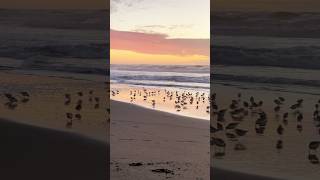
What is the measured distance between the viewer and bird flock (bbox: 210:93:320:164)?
280 cm

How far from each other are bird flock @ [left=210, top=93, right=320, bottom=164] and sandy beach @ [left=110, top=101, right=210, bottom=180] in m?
0.28

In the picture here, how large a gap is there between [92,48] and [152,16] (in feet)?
3.15

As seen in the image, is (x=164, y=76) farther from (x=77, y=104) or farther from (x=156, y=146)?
(x=77, y=104)

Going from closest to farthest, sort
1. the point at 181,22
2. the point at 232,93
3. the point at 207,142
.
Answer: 1. the point at 232,93
2. the point at 207,142
3. the point at 181,22

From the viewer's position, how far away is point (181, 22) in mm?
3764

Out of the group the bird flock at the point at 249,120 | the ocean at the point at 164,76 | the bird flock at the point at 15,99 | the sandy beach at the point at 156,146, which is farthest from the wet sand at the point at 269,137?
the bird flock at the point at 15,99

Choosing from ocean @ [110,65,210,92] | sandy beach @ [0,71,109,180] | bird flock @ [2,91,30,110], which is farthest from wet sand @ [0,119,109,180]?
ocean @ [110,65,210,92]

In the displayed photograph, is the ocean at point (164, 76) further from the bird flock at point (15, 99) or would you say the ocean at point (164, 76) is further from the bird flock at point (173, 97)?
the bird flock at point (15, 99)

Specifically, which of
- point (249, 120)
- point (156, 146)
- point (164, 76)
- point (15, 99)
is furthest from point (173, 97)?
point (15, 99)

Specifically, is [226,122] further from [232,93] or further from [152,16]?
[152,16]

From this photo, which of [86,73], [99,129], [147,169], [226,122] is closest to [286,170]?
[226,122]

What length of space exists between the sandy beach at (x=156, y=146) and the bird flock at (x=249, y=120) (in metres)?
0.28

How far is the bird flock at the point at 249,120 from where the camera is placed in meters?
2.80

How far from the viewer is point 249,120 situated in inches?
119
